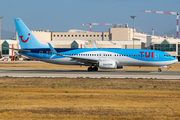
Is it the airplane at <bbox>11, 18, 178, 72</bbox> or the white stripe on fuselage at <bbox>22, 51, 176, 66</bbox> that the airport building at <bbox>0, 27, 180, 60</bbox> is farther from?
the white stripe on fuselage at <bbox>22, 51, 176, 66</bbox>

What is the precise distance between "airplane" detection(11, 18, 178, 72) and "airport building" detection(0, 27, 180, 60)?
64.5 meters

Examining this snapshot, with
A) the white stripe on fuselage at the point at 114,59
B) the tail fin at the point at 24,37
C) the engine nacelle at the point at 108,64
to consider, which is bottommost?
the engine nacelle at the point at 108,64

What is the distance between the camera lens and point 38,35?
17588cm

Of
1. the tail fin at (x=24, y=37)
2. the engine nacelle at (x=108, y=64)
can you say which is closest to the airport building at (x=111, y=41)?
the tail fin at (x=24, y=37)

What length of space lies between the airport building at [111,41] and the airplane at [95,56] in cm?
6451

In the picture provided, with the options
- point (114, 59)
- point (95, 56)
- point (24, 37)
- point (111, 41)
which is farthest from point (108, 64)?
point (111, 41)

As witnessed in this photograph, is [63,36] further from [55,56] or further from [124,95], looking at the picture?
[124,95]

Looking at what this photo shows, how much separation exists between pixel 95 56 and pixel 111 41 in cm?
9533

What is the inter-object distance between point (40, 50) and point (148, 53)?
18756mm

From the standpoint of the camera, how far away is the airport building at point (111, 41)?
400 ft

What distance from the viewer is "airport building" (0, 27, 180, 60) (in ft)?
400

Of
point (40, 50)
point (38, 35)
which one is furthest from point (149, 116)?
point (38, 35)

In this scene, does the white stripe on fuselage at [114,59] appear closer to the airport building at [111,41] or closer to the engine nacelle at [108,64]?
the engine nacelle at [108,64]

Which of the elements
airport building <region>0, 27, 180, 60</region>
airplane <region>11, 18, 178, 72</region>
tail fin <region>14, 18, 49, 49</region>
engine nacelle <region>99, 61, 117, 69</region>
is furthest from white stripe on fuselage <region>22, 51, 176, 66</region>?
airport building <region>0, 27, 180, 60</region>
